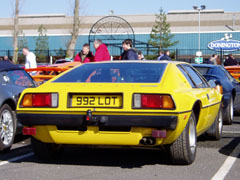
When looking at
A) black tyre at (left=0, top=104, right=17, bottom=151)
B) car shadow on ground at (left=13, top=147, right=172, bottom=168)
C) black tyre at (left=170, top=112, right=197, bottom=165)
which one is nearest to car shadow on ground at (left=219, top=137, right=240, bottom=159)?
car shadow on ground at (left=13, top=147, right=172, bottom=168)

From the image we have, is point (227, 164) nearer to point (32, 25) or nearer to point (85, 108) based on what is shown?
point (85, 108)

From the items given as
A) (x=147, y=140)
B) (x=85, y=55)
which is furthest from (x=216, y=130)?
(x=85, y=55)

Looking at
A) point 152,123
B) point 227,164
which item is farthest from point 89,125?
point 227,164

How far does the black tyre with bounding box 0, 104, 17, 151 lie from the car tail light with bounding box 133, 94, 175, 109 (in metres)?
2.32

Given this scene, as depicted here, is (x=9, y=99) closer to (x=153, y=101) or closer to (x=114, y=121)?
(x=114, y=121)

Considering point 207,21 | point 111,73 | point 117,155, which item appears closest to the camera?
point 111,73

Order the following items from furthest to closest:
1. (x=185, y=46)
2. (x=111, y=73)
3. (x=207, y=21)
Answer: (x=207, y=21), (x=185, y=46), (x=111, y=73)

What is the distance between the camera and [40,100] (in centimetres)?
577

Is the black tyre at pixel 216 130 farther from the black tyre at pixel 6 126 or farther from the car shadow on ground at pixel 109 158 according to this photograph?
the black tyre at pixel 6 126

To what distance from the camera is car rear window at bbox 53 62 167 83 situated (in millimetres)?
6145

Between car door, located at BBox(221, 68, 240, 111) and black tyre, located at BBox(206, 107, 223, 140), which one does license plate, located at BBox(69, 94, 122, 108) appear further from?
car door, located at BBox(221, 68, 240, 111)

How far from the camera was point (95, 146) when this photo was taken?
5.85m

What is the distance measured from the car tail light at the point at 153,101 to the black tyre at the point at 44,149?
52.2 inches

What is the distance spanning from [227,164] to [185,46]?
5563cm
